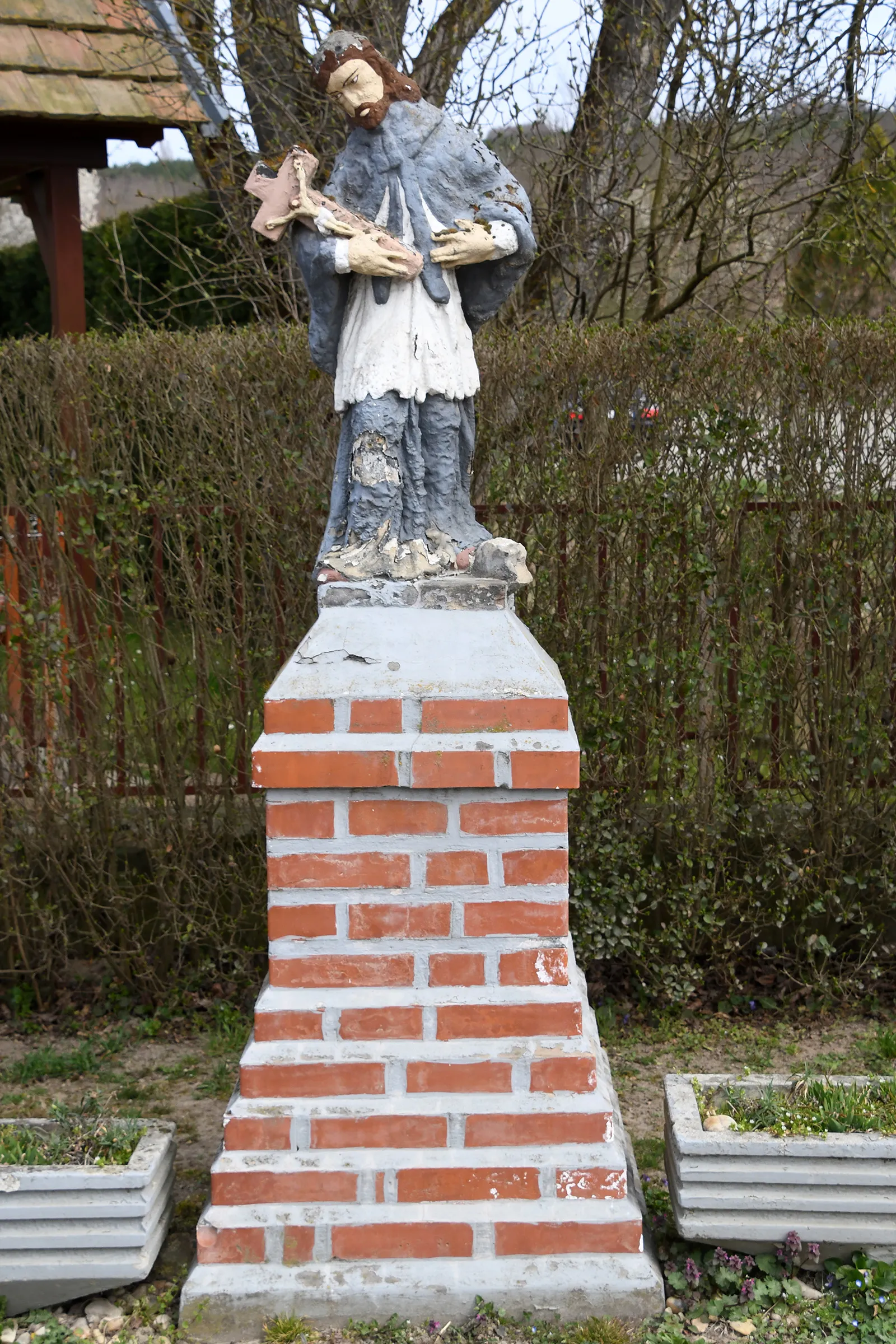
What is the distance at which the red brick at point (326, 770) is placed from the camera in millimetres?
2828

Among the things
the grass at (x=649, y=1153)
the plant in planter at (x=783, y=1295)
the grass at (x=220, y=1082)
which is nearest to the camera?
the plant in planter at (x=783, y=1295)

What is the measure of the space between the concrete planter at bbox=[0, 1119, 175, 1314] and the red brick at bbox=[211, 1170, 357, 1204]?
177 mm

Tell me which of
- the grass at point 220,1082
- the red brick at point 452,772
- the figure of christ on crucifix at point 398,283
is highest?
the figure of christ on crucifix at point 398,283

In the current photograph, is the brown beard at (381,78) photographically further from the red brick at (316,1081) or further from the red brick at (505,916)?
the red brick at (316,1081)

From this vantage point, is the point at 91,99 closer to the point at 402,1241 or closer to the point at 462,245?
the point at 462,245

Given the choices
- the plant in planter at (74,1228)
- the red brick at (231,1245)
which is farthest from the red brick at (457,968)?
the plant in planter at (74,1228)

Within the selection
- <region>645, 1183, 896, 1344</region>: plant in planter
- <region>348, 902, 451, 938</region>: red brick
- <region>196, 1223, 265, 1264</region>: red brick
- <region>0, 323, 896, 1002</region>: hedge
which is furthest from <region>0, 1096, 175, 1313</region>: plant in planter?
<region>0, 323, 896, 1002</region>: hedge

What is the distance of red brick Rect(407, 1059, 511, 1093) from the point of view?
287 centimetres

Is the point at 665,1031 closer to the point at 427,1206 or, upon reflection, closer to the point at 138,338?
the point at 427,1206

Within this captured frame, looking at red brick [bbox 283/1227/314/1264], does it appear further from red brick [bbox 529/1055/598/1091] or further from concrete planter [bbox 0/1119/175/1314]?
red brick [bbox 529/1055/598/1091]

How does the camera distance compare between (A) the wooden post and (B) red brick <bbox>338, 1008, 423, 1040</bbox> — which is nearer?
(B) red brick <bbox>338, 1008, 423, 1040</bbox>

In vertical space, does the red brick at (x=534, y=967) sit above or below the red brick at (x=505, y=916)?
below

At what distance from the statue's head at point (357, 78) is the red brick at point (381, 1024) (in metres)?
A: 1.98

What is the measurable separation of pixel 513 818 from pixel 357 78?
5.47 ft
